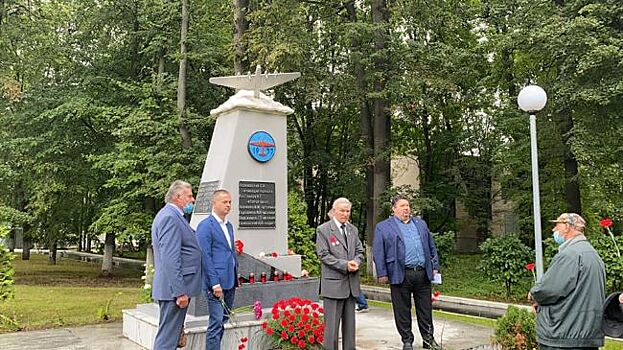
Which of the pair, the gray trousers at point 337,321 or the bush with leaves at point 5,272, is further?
the bush with leaves at point 5,272

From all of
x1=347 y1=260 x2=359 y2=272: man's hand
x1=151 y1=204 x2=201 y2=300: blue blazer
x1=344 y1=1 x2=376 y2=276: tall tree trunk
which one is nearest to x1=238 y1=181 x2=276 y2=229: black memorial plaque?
x1=347 y1=260 x2=359 y2=272: man's hand

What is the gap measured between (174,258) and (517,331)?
329 cm

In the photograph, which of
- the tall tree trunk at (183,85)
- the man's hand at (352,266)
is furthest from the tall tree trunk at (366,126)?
the man's hand at (352,266)

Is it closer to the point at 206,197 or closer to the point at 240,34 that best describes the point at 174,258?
the point at 206,197

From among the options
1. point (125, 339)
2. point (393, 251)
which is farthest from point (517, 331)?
point (125, 339)

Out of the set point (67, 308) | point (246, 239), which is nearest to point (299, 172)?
point (67, 308)

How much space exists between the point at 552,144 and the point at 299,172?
783 centimetres

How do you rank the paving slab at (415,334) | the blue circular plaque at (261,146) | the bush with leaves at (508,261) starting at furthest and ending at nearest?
1. the bush with leaves at (508,261)
2. the blue circular plaque at (261,146)
3. the paving slab at (415,334)

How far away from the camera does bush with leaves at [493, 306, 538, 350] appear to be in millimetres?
5184

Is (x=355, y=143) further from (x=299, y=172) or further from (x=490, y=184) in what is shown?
(x=490, y=184)

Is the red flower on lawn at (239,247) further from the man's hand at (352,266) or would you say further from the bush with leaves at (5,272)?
the bush with leaves at (5,272)

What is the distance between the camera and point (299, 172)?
18.2 meters

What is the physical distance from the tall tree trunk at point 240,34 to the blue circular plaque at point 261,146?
20.8 ft

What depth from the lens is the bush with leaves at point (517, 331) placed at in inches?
204
